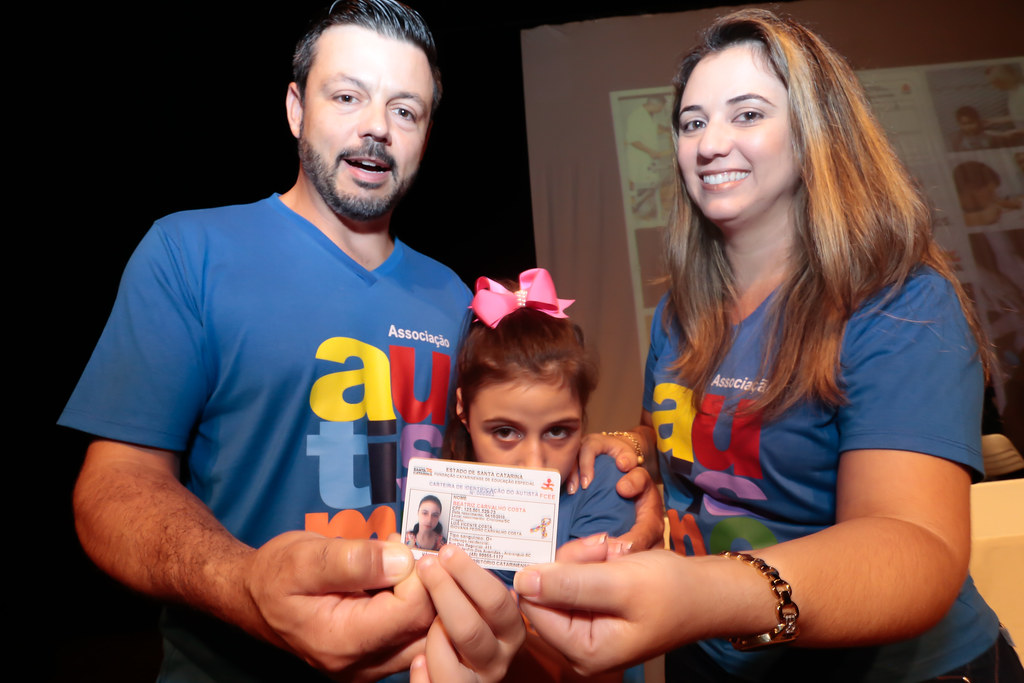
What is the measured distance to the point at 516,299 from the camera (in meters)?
1.63

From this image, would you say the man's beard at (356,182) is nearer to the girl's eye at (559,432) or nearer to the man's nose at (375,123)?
the man's nose at (375,123)

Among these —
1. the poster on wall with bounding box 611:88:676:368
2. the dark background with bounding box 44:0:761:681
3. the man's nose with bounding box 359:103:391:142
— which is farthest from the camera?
the poster on wall with bounding box 611:88:676:368

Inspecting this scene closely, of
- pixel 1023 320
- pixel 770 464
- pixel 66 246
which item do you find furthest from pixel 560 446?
pixel 1023 320

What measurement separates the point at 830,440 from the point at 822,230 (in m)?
0.42

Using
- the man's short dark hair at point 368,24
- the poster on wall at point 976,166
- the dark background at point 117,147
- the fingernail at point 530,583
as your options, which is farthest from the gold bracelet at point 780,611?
the dark background at point 117,147

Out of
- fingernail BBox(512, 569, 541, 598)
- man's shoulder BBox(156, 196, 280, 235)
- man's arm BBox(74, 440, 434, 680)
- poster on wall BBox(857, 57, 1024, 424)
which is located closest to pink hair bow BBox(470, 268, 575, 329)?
man's shoulder BBox(156, 196, 280, 235)

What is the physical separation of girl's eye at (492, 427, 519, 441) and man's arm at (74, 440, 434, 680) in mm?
681

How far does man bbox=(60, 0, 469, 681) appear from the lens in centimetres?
76

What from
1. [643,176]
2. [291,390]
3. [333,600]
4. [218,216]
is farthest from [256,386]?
[643,176]

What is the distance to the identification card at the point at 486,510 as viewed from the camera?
2.92ft

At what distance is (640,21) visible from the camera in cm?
472

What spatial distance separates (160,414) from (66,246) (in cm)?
374

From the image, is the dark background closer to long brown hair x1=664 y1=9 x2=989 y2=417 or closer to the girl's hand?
long brown hair x1=664 y1=9 x2=989 y2=417

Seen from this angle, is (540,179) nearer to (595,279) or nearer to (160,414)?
(595,279)
